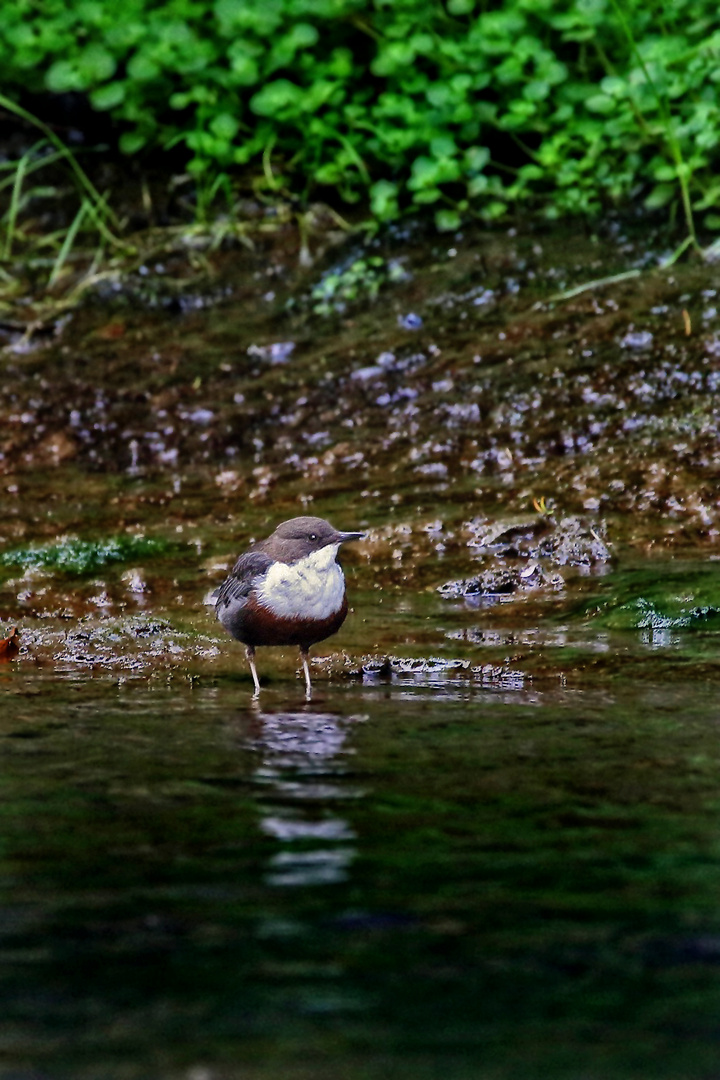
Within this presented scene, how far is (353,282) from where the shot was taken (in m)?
9.47

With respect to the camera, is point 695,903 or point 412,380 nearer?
point 695,903

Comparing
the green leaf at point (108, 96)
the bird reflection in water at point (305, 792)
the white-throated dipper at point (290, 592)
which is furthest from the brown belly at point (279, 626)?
the green leaf at point (108, 96)

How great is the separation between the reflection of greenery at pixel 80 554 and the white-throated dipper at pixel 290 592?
4.08 ft

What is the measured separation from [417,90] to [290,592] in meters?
5.52

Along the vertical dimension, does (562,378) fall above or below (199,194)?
below

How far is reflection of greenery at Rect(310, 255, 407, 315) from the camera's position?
935 centimetres

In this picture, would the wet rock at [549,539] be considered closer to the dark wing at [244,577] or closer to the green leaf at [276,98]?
the dark wing at [244,577]

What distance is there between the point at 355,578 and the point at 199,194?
4806mm

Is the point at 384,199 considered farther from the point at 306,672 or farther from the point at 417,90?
the point at 306,672

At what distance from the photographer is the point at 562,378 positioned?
7973 millimetres

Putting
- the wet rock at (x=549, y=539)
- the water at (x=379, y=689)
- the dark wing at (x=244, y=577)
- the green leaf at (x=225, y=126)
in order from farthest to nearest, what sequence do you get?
the green leaf at (x=225, y=126) < the wet rock at (x=549, y=539) < the dark wing at (x=244, y=577) < the water at (x=379, y=689)

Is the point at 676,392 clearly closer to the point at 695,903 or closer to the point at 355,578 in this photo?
the point at 355,578

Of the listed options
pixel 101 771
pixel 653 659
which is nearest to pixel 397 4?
pixel 653 659

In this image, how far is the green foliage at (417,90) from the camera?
30.5 feet
